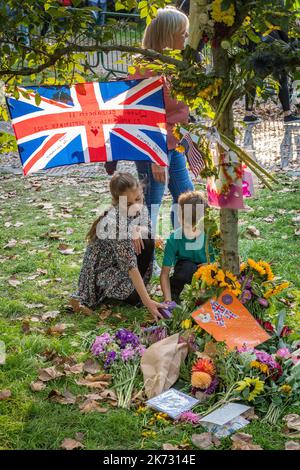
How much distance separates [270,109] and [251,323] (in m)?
8.49

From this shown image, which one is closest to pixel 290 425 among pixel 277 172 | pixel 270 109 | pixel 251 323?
pixel 251 323

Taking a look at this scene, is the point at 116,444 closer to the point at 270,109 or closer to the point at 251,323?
the point at 251,323

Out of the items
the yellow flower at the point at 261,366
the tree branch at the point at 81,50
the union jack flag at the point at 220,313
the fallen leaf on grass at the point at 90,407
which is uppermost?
the tree branch at the point at 81,50

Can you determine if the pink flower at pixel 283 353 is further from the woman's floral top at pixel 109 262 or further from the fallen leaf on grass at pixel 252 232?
the fallen leaf on grass at pixel 252 232

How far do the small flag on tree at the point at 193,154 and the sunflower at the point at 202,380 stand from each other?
1013 mm

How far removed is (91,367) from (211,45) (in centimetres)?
179

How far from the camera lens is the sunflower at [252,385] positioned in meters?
2.88

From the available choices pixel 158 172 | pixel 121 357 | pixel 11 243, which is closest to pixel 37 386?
pixel 121 357

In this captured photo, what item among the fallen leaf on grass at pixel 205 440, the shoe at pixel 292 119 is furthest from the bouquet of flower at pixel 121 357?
the shoe at pixel 292 119

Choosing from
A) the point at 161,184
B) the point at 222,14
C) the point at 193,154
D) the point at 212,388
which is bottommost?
the point at 212,388

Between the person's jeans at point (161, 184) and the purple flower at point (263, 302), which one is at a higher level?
the person's jeans at point (161, 184)

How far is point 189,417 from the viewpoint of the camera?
2838 mm

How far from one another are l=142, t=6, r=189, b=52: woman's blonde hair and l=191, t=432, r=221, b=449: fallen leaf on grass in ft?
8.34

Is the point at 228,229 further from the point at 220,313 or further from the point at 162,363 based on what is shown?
the point at 162,363
